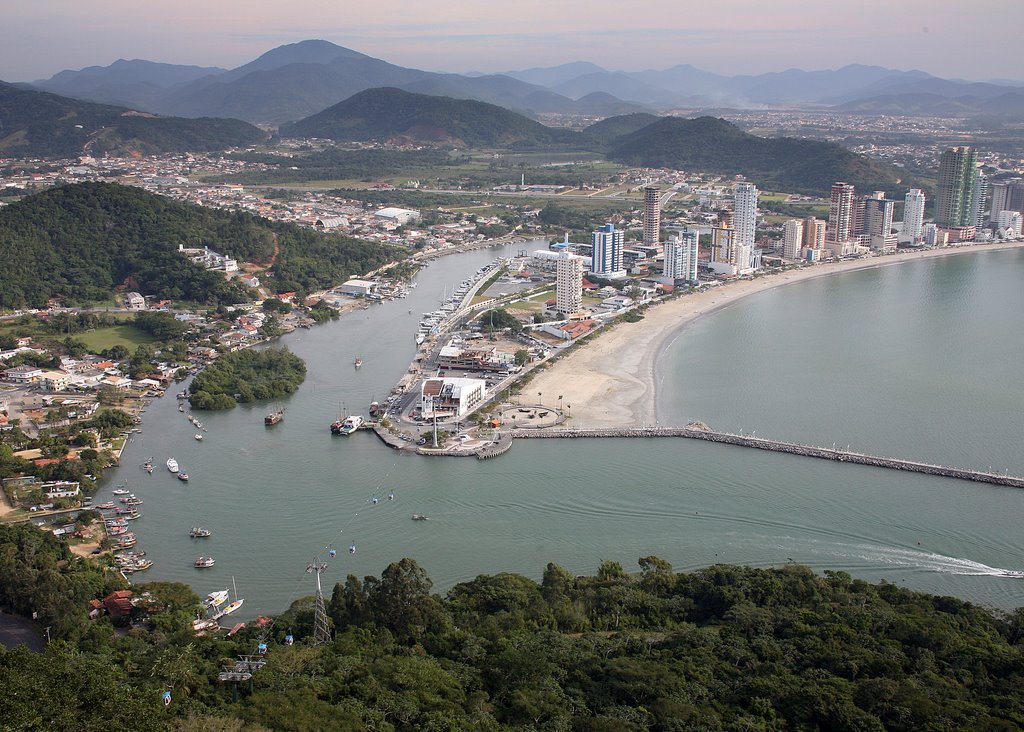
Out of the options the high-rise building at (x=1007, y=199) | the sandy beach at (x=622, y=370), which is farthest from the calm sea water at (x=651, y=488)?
the high-rise building at (x=1007, y=199)

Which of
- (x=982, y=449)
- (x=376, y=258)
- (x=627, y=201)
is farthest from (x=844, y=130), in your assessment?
(x=982, y=449)

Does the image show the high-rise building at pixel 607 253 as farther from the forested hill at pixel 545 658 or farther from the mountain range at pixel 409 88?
the mountain range at pixel 409 88

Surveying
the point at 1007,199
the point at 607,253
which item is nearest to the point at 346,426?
the point at 607,253

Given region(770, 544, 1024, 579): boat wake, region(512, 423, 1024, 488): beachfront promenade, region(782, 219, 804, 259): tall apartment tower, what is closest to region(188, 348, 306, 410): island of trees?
region(512, 423, 1024, 488): beachfront promenade

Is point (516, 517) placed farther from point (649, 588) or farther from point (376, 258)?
point (376, 258)

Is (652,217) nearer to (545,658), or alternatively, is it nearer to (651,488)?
(651,488)

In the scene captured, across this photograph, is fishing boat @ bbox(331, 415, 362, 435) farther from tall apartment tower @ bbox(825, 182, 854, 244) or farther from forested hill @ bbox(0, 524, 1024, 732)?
tall apartment tower @ bbox(825, 182, 854, 244)
